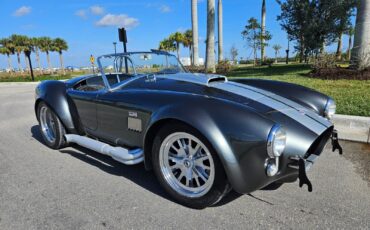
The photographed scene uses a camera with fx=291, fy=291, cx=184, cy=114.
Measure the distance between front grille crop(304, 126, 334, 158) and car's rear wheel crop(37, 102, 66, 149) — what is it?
10.3ft

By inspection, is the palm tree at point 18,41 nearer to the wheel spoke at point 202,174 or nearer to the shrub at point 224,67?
the shrub at point 224,67

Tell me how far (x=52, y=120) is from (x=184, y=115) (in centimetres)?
260

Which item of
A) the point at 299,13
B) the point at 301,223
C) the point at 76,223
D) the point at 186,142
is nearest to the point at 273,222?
the point at 301,223

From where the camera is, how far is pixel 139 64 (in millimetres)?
3980

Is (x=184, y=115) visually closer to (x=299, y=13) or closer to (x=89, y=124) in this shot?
(x=89, y=124)

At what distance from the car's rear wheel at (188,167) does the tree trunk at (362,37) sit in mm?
9242

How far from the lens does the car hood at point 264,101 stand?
2.55 metres

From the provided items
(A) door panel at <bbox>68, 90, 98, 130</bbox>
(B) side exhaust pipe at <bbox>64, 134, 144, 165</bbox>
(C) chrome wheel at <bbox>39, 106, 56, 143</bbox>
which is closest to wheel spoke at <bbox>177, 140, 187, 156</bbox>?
(B) side exhaust pipe at <bbox>64, 134, 144, 165</bbox>

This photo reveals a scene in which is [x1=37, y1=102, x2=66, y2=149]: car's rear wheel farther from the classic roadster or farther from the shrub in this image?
the shrub

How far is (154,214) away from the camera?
8.07 ft

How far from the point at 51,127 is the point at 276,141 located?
11.3 ft

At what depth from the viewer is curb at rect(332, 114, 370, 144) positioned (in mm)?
4289

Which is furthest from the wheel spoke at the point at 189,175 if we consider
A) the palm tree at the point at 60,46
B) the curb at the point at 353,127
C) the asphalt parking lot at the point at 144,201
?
the palm tree at the point at 60,46

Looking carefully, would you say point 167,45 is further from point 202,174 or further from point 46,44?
point 202,174
